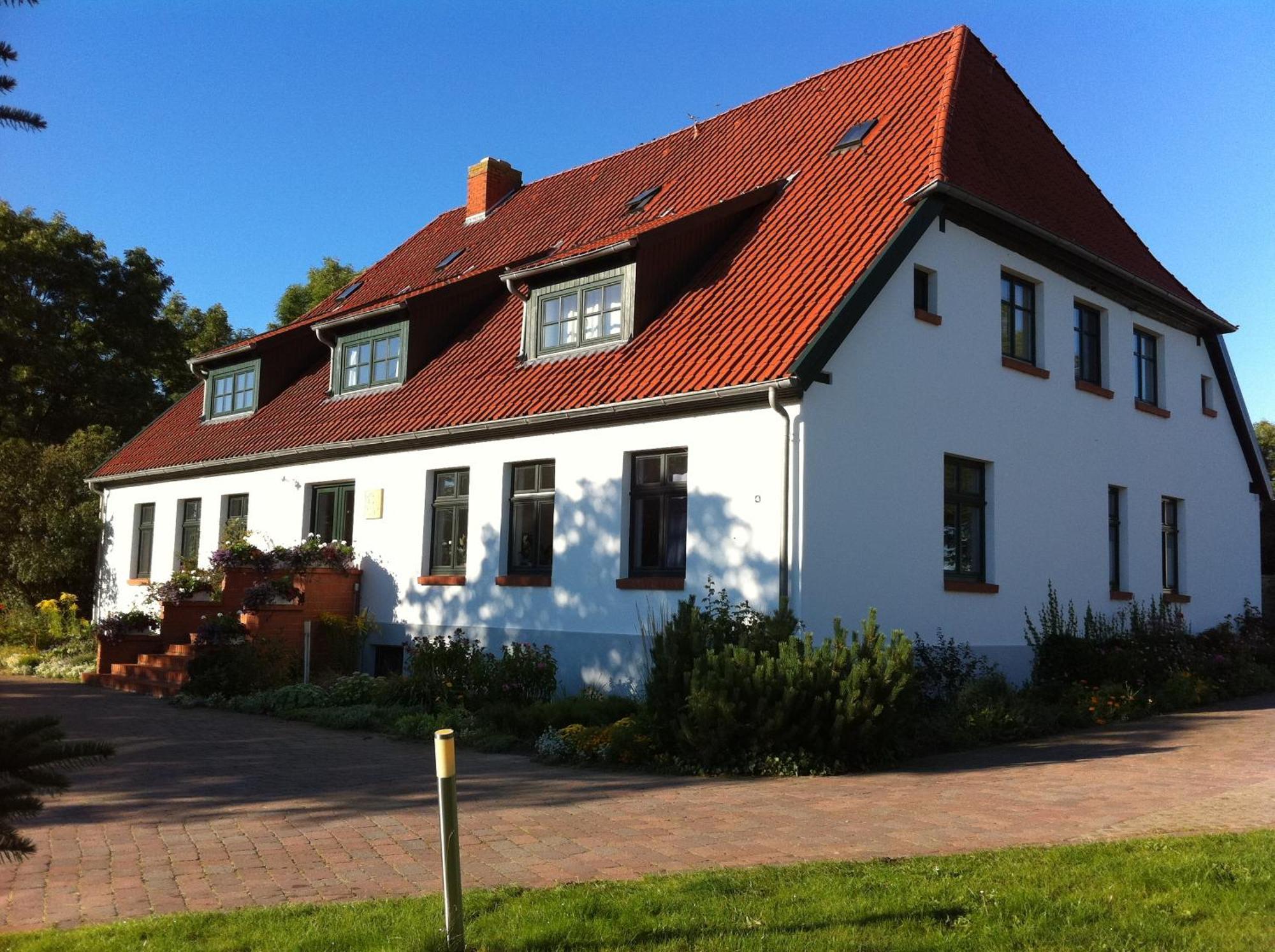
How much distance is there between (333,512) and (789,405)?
364 inches

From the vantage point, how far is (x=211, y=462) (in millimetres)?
20219

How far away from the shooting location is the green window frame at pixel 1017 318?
15.5 m

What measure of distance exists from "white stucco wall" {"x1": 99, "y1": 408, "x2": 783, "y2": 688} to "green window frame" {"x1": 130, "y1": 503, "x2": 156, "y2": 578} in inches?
175

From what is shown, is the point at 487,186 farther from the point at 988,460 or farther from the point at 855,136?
the point at 988,460

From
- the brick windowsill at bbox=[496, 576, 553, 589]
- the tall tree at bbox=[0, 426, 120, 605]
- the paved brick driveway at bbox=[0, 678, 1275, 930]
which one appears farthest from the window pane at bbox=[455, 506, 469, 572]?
the tall tree at bbox=[0, 426, 120, 605]

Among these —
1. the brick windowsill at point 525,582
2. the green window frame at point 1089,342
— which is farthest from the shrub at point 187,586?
the green window frame at point 1089,342

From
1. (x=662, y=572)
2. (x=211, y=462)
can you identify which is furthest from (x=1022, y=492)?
(x=211, y=462)

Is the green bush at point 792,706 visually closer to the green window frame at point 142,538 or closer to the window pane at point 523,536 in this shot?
the window pane at point 523,536

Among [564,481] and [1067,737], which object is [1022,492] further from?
[564,481]

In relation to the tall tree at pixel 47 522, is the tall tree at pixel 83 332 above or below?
above

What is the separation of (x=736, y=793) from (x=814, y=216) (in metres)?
8.23

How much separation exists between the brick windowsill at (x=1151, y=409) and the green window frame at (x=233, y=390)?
15.2m

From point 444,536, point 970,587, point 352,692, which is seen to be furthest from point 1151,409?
point 352,692

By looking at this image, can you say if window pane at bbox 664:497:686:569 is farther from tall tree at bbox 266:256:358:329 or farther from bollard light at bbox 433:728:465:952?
tall tree at bbox 266:256:358:329
